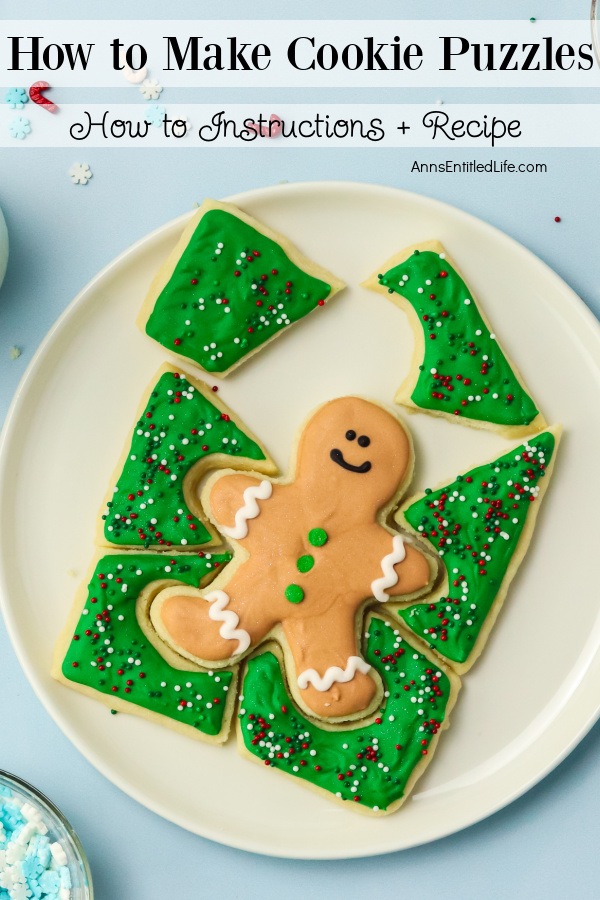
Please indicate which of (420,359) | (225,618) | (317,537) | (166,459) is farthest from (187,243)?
(225,618)

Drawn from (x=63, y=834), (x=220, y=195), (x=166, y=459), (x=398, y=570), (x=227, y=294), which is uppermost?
(x=220, y=195)

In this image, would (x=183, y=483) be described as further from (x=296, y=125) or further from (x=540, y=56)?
(x=540, y=56)

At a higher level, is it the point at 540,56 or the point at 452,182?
the point at 540,56

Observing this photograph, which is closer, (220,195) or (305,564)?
(305,564)

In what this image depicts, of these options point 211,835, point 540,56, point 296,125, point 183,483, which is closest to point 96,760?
point 211,835

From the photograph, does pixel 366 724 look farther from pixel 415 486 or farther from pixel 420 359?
pixel 420 359

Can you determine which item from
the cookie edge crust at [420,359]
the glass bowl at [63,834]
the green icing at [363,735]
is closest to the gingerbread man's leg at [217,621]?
the green icing at [363,735]
